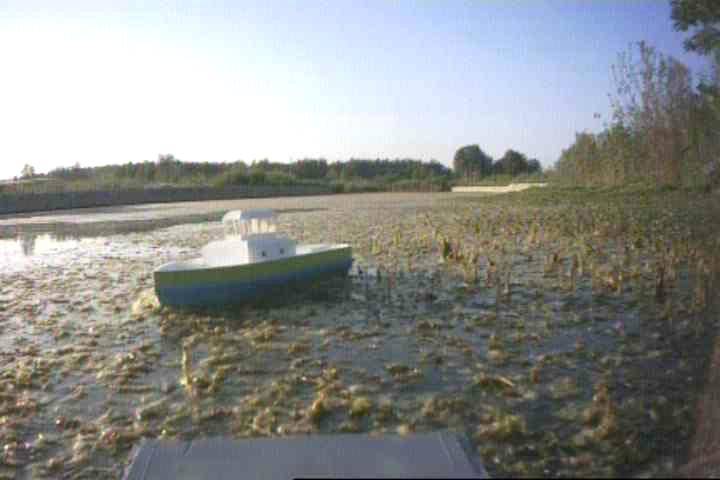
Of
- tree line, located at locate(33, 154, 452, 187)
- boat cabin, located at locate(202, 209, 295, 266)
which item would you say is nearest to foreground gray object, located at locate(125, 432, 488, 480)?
boat cabin, located at locate(202, 209, 295, 266)

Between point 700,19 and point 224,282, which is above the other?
point 700,19

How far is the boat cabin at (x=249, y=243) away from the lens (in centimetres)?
1311

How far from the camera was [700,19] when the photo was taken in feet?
49.7

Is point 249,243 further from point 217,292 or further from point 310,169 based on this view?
point 310,169

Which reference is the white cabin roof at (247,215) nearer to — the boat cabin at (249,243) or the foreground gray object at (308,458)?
the boat cabin at (249,243)

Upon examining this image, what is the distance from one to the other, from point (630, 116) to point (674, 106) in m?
3.39

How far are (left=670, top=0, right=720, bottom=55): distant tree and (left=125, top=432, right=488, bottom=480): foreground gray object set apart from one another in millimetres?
14037

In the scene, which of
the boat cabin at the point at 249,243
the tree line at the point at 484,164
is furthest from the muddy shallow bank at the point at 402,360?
the tree line at the point at 484,164

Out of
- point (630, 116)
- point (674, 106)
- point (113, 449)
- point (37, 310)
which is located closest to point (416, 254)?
point (37, 310)

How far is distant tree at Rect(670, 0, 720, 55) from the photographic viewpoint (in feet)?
48.2

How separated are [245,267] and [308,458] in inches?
324

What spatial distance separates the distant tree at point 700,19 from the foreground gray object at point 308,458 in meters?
14.0

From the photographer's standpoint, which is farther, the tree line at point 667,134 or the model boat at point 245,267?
the tree line at point 667,134

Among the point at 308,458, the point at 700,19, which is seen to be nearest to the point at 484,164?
the point at 700,19
